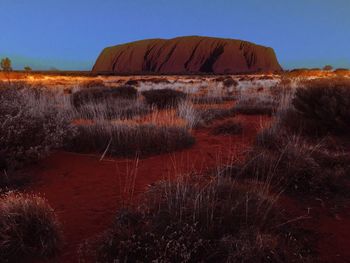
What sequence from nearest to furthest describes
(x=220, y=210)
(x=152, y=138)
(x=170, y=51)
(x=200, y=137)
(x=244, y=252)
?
1. (x=244, y=252)
2. (x=220, y=210)
3. (x=152, y=138)
4. (x=200, y=137)
5. (x=170, y=51)

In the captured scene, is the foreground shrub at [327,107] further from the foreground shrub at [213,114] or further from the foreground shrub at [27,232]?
the foreground shrub at [27,232]

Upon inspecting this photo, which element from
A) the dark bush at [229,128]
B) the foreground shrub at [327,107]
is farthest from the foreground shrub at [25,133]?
the foreground shrub at [327,107]

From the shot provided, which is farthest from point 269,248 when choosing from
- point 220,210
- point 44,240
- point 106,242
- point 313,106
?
point 313,106

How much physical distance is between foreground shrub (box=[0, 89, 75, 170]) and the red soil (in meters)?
0.25

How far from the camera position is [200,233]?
2490 mm

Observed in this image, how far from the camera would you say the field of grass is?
7.98 feet

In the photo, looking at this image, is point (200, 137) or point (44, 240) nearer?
point (44, 240)

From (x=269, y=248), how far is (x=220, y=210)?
510 millimetres

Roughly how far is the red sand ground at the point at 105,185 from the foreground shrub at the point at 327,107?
50.9 inches

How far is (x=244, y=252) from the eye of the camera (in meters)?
2.24

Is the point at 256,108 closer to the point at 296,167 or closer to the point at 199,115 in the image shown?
the point at 199,115

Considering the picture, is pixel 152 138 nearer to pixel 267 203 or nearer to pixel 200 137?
pixel 200 137

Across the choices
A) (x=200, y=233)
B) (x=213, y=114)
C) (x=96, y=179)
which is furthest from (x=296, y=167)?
(x=213, y=114)

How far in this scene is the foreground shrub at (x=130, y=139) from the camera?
17.9ft
